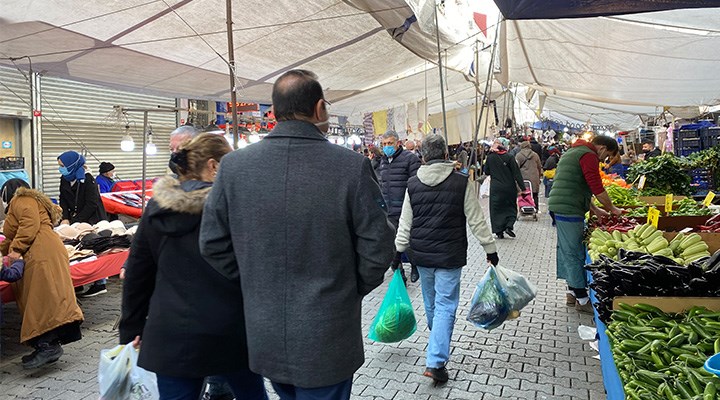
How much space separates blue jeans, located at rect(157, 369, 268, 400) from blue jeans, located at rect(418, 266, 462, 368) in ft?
5.94

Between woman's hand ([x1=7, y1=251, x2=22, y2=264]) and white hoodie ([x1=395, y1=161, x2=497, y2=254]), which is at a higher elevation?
white hoodie ([x1=395, y1=161, x2=497, y2=254])

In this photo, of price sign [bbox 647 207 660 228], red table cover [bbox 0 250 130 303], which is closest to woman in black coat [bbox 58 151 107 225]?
red table cover [bbox 0 250 130 303]

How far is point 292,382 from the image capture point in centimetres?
204

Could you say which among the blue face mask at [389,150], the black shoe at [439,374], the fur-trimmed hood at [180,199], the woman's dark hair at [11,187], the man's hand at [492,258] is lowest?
the black shoe at [439,374]

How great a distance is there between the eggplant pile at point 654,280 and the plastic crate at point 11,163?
1213 cm

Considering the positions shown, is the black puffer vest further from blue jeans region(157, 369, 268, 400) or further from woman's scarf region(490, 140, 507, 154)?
woman's scarf region(490, 140, 507, 154)

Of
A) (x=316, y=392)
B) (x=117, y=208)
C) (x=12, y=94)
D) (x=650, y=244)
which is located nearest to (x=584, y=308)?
(x=650, y=244)

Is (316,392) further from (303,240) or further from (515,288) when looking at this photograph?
(515,288)

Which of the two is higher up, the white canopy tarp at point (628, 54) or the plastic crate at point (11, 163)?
the white canopy tarp at point (628, 54)

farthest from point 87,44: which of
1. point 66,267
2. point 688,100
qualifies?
point 688,100

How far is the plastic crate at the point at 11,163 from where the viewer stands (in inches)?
448

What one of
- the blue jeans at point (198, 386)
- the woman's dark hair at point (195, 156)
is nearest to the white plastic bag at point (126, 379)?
the blue jeans at point (198, 386)

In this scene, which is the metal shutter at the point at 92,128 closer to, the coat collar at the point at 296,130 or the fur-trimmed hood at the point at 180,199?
the fur-trimmed hood at the point at 180,199

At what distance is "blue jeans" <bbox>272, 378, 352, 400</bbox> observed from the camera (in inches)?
81.6
